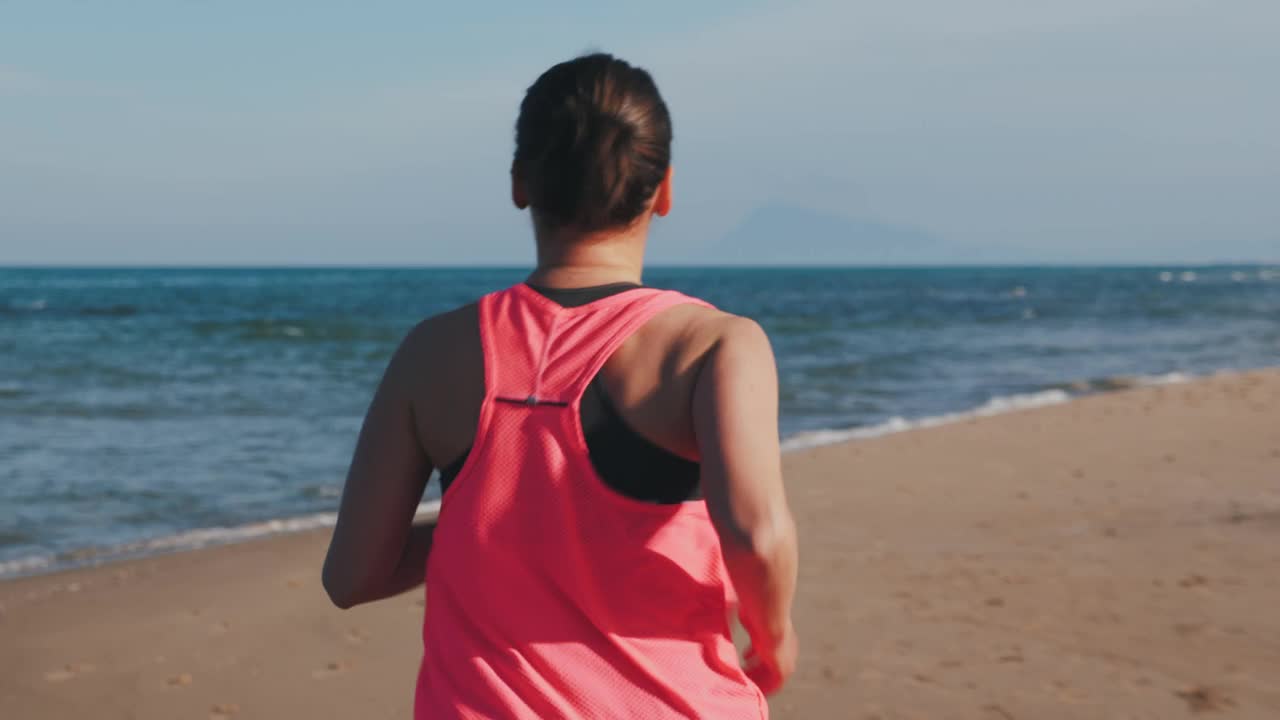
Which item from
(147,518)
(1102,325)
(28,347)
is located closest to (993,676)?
(147,518)

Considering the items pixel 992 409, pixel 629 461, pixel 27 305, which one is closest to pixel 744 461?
pixel 629 461

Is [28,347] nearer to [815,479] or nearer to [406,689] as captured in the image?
[815,479]

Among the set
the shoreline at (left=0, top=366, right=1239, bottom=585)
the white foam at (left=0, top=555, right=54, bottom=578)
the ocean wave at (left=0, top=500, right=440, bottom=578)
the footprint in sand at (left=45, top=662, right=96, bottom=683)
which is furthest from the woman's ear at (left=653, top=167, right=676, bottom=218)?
the white foam at (left=0, top=555, right=54, bottom=578)

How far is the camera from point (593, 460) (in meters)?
1.15

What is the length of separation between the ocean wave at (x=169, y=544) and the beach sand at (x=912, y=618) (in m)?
0.28

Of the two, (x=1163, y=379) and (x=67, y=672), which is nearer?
(x=67, y=672)

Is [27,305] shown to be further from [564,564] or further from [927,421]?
[564,564]

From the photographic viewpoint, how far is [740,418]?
1.10 m

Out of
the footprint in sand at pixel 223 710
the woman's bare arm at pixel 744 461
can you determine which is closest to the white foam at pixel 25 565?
the footprint in sand at pixel 223 710

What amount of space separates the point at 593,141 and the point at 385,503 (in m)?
0.48

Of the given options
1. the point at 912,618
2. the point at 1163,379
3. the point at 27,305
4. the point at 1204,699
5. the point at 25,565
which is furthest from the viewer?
the point at 27,305

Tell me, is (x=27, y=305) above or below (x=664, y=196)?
below

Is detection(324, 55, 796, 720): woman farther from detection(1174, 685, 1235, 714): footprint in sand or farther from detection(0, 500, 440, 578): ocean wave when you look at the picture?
detection(0, 500, 440, 578): ocean wave

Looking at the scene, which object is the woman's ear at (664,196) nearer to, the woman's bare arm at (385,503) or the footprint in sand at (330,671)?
the woman's bare arm at (385,503)
